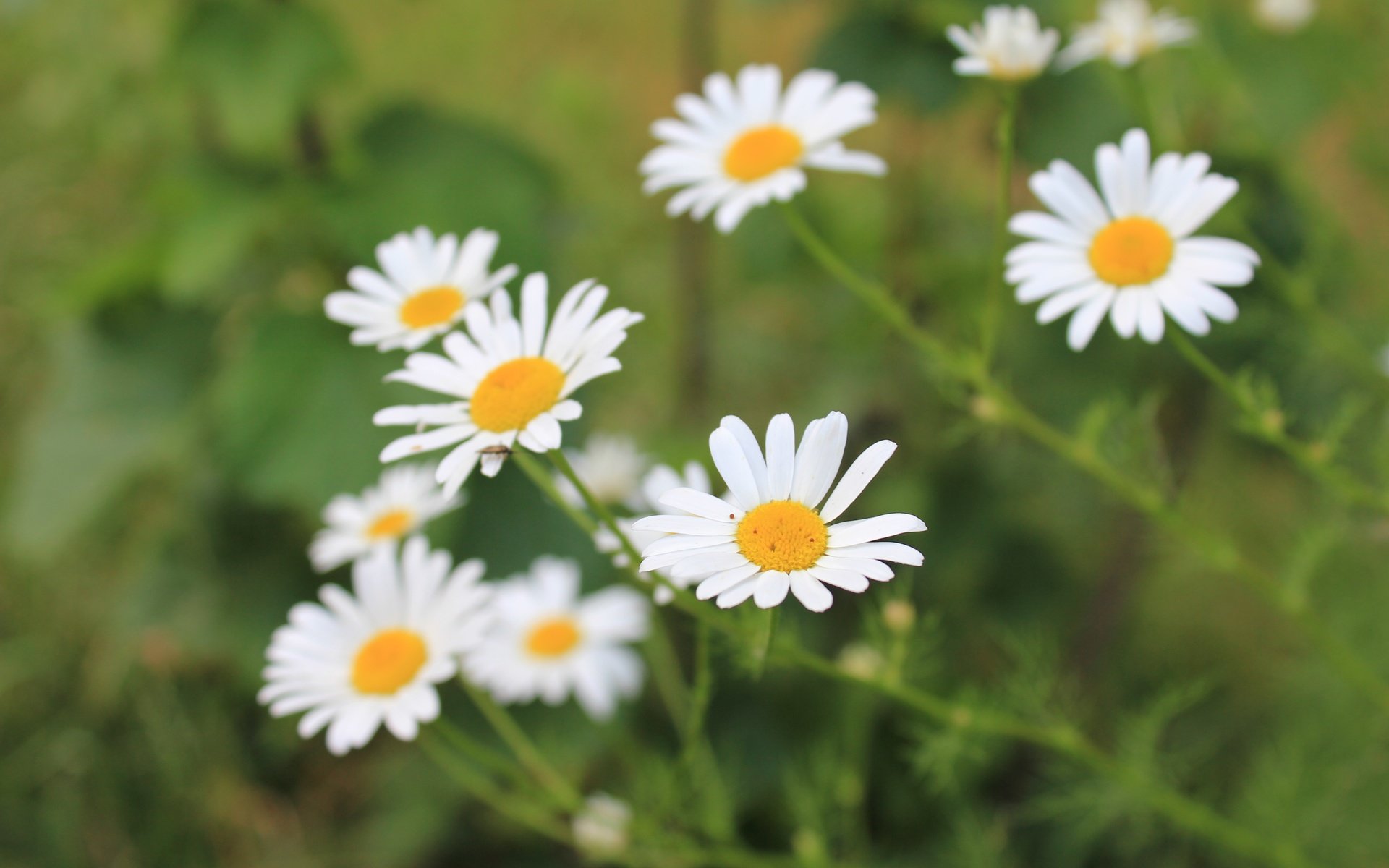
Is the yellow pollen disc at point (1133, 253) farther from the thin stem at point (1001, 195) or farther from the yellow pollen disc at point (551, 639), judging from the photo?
the yellow pollen disc at point (551, 639)

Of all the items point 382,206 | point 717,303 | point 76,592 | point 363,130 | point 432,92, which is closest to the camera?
point 382,206

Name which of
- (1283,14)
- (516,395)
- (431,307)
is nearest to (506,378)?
(516,395)

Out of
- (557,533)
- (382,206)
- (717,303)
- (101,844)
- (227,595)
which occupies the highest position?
(717,303)

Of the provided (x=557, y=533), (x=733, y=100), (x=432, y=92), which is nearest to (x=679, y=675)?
(x=557, y=533)

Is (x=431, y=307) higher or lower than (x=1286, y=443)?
lower

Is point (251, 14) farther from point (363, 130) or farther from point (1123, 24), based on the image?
point (1123, 24)

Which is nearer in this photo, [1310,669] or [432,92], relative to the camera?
[1310,669]

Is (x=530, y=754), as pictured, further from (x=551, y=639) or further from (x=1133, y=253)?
→ (x=1133, y=253)
